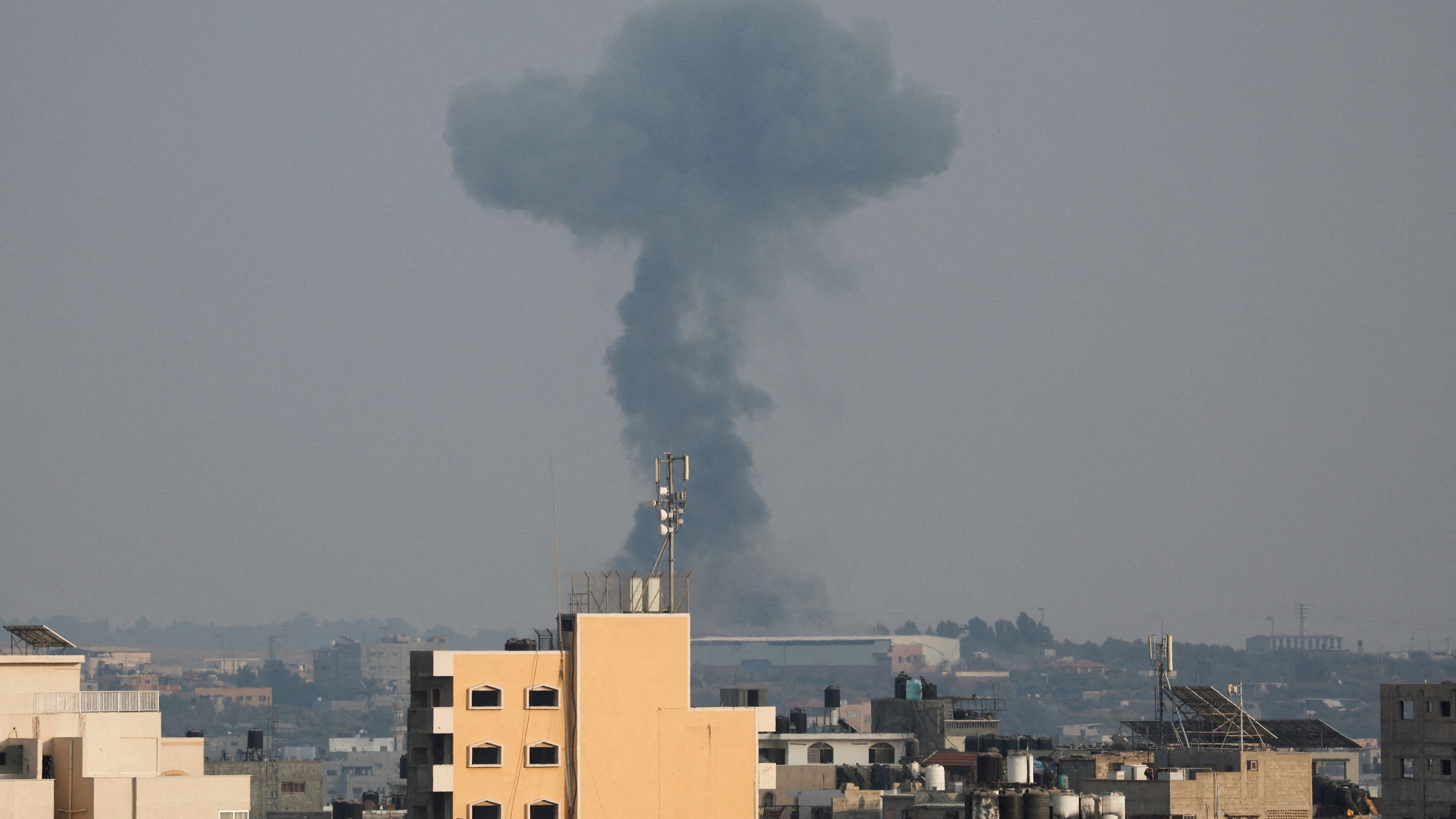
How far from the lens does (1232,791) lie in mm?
74750

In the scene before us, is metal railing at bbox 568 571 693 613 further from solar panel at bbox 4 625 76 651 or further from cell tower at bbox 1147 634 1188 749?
cell tower at bbox 1147 634 1188 749

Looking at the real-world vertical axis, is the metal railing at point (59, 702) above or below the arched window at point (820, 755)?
above

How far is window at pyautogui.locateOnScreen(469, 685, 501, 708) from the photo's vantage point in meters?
49.5

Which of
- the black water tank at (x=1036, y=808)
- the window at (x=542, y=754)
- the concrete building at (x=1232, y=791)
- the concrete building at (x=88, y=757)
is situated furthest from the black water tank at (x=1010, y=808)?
the concrete building at (x=1232, y=791)

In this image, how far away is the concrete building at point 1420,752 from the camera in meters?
72.2

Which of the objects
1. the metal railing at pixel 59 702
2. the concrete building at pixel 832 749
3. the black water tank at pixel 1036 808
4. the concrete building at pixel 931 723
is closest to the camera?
the black water tank at pixel 1036 808

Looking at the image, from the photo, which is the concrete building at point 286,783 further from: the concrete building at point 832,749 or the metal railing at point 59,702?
the metal railing at point 59,702

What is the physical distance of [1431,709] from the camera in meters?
72.9

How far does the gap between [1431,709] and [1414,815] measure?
11.3ft

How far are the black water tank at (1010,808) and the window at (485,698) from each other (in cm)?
1088

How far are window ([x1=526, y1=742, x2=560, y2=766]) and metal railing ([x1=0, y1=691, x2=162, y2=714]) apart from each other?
11689 mm

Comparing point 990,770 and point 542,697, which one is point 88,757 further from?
point 990,770

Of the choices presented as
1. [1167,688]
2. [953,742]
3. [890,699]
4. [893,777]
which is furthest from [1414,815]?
[890,699]

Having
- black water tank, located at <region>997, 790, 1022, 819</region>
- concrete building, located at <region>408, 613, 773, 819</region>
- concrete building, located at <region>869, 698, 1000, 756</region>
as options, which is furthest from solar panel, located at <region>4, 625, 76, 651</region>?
concrete building, located at <region>869, 698, 1000, 756</region>
